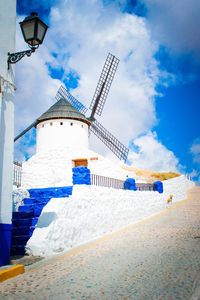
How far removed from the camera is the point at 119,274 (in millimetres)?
3805

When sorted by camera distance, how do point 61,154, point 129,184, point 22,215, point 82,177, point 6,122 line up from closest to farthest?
point 6,122 < point 22,215 < point 82,177 < point 129,184 < point 61,154

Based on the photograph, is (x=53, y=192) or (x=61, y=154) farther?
(x=61, y=154)

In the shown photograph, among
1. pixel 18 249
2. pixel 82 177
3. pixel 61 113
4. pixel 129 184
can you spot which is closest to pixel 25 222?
pixel 18 249

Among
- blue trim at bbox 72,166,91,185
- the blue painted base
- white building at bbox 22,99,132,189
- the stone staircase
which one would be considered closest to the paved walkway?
the blue painted base

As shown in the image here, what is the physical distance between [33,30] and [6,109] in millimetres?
1677

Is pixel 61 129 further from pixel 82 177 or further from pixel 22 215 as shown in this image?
pixel 22 215

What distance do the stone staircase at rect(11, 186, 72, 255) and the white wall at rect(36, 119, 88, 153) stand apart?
10542 millimetres

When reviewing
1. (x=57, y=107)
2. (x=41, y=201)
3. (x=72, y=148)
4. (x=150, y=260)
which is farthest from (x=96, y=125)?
(x=150, y=260)

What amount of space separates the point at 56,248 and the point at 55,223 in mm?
597

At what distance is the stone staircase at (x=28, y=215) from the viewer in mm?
6215

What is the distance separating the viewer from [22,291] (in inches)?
129

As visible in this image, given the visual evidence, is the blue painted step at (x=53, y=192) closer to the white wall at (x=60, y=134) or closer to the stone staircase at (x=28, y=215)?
the stone staircase at (x=28, y=215)

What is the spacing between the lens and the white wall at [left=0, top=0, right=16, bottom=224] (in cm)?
468

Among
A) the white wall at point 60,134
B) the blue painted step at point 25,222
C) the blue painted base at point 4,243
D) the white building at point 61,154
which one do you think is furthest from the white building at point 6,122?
the white wall at point 60,134
